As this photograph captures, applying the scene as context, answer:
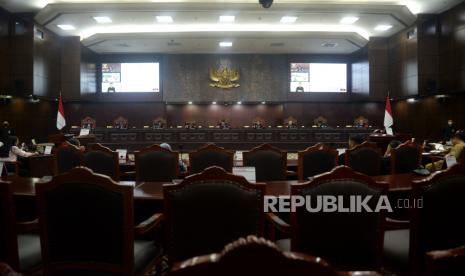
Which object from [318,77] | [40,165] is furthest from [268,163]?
[318,77]

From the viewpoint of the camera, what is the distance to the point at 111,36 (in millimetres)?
11195

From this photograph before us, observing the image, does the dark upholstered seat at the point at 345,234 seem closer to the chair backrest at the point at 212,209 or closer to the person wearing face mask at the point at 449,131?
the chair backrest at the point at 212,209

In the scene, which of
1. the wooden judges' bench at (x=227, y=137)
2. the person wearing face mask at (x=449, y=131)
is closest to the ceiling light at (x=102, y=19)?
the wooden judges' bench at (x=227, y=137)

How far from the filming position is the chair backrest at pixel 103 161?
3535 millimetres

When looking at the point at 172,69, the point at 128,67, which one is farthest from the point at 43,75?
the point at 172,69

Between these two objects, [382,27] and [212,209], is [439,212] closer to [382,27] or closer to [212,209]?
[212,209]

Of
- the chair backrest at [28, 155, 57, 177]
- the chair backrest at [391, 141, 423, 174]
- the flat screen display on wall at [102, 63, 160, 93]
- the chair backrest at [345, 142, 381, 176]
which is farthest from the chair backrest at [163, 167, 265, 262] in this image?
the flat screen display on wall at [102, 63, 160, 93]

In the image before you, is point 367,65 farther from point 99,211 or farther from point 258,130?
point 99,211

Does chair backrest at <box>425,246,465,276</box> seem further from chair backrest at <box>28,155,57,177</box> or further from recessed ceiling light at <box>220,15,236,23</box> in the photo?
Result: recessed ceiling light at <box>220,15,236,23</box>

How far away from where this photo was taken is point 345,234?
1.75m

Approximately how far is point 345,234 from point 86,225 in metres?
1.29

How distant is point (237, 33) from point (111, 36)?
4063 millimetres

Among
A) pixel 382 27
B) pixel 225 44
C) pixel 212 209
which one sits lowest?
pixel 212 209

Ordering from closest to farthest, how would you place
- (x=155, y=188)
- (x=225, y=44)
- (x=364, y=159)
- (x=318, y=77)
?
(x=155, y=188), (x=364, y=159), (x=225, y=44), (x=318, y=77)
